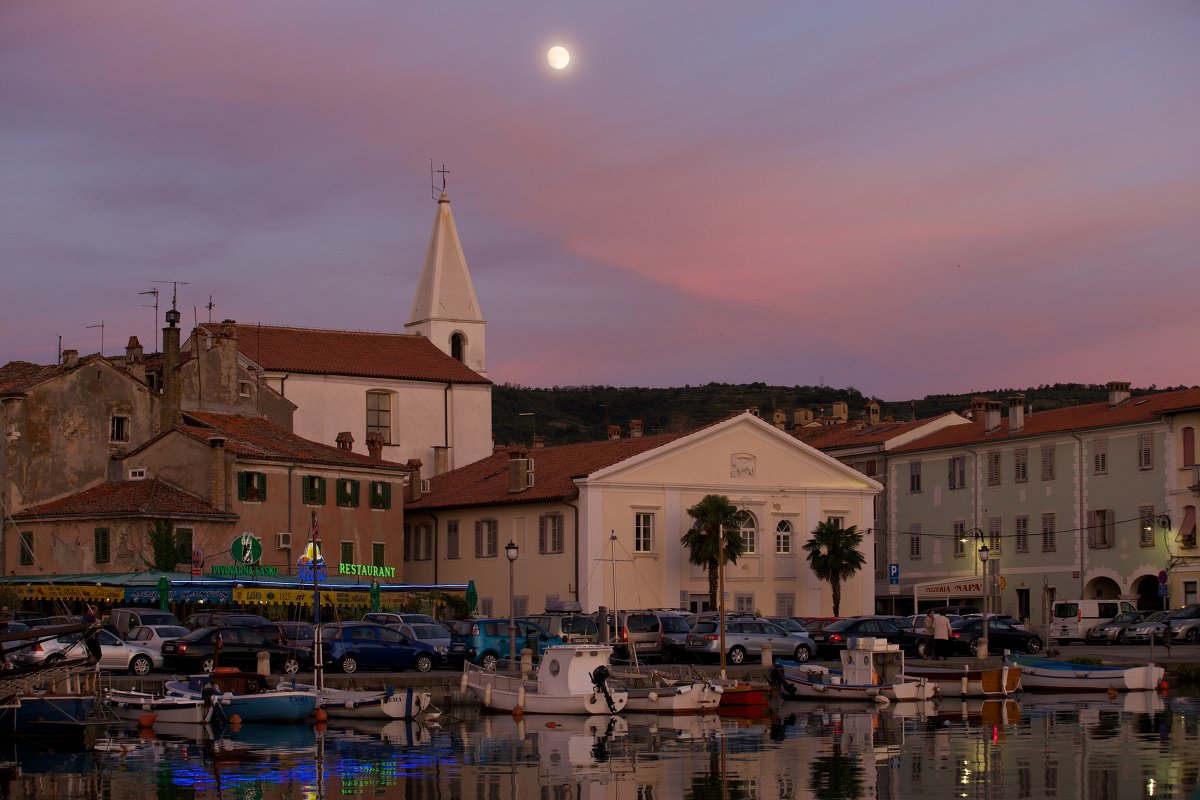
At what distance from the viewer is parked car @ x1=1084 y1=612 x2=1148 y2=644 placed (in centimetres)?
6919

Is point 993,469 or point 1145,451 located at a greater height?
point 1145,451

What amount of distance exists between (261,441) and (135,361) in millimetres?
10764

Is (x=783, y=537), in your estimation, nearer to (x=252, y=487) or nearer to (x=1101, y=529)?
A: (x=1101, y=529)

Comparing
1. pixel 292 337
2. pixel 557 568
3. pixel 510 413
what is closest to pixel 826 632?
pixel 557 568

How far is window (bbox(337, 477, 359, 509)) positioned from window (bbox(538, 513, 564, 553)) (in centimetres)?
775

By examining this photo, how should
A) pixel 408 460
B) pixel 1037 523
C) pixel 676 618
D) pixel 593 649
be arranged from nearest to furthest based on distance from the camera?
pixel 593 649
pixel 676 618
pixel 1037 523
pixel 408 460

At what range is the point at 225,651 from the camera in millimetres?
48875

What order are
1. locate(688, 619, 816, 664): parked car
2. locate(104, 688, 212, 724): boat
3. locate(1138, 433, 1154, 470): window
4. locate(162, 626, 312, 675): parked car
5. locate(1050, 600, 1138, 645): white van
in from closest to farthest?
locate(104, 688, 212, 724): boat
locate(162, 626, 312, 675): parked car
locate(688, 619, 816, 664): parked car
locate(1050, 600, 1138, 645): white van
locate(1138, 433, 1154, 470): window

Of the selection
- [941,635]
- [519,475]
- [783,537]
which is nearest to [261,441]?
[519,475]

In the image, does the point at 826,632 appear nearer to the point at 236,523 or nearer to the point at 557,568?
the point at 557,568

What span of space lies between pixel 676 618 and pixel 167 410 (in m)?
26.4

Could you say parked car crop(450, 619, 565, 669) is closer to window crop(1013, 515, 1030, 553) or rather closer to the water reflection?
the water reflection

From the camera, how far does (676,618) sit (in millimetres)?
59375

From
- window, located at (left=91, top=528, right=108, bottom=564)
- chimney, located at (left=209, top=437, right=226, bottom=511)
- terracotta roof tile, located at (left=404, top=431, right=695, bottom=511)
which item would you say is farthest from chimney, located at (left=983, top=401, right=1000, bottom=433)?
window, located at (left=91, top=528, right=108, bottom=564)
